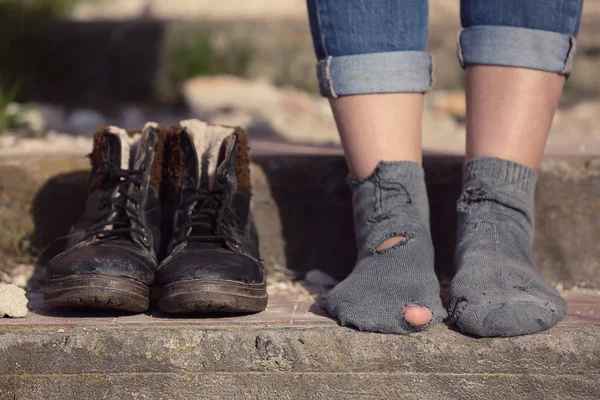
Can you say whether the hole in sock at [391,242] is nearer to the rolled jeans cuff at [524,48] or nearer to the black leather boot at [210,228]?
the black leather boot at [210,228]

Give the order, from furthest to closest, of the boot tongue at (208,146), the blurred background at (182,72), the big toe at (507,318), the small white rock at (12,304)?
the blurred background at (182,72), the boot tongue at (208,146), the small white rock at (12,304), the big toe at (507,318)

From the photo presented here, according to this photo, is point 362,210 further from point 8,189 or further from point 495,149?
point 8,189

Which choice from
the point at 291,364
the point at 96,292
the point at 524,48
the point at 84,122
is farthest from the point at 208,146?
the point at 84,122

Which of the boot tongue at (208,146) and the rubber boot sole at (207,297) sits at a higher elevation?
the boot tongue at (208,146)

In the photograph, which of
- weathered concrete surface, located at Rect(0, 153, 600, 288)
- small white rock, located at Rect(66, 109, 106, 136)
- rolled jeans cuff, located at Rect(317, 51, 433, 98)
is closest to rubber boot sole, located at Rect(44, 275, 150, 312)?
weathered concrete surface, located at Rect(0, 153, 600, 288)

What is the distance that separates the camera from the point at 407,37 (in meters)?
1.47

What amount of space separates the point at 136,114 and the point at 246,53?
0.74 meters

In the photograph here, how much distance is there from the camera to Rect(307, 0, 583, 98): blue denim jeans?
4.73 ft

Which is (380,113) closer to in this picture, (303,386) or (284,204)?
(284,204)

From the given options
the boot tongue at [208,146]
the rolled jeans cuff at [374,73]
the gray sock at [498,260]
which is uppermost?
the rolled jeans cuff at [374,73]

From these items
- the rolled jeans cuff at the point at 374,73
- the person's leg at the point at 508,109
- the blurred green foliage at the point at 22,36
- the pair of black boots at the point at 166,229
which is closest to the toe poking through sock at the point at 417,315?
the person's leg at the point at 508,109

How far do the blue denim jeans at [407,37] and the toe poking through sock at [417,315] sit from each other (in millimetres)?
425

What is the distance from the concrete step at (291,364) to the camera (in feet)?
4.13

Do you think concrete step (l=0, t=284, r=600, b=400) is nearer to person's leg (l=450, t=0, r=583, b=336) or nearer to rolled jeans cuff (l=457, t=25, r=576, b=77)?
person's leg (l=450, t=0, r=583, b=336)
